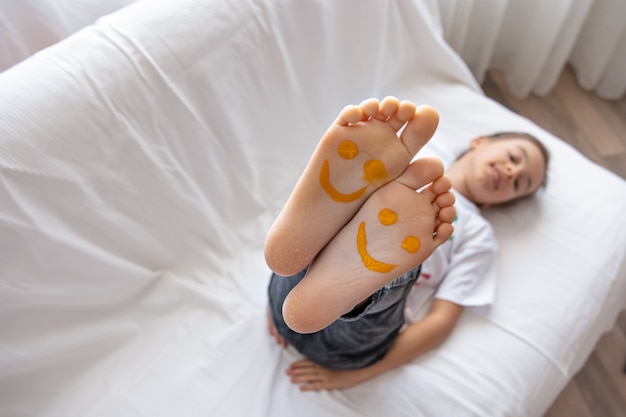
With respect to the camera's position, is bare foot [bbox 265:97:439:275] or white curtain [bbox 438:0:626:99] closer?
bare foot [bbox 265:97:439:275]

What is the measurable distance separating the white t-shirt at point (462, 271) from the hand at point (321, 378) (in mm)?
150

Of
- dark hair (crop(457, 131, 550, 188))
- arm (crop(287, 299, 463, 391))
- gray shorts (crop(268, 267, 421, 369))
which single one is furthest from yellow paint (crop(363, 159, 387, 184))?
dark hair (crop(457, 131, 550, 188))

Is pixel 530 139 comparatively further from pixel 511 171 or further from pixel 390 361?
pixel 390 361

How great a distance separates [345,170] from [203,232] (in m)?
0.41

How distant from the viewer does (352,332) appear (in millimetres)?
812

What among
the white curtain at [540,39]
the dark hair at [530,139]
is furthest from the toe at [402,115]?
the white curtain at [540,39]

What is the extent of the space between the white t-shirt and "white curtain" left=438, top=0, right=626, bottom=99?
→ 0.67 m

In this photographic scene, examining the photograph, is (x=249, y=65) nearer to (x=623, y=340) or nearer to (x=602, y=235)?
(x=602, y=235)

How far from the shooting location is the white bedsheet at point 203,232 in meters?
0.76

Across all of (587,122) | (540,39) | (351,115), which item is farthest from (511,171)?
(587,122)

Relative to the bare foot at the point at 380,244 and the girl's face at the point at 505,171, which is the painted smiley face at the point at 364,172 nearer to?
the bare foot at the point at 380,244

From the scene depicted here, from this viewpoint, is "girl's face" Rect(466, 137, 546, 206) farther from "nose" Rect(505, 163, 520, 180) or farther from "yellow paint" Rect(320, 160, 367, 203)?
"yellow paint" Rect(320, 160, 367, 203)

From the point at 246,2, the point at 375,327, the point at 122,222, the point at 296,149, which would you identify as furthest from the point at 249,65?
the point at 375,327

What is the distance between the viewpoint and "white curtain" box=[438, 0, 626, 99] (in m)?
1.41
